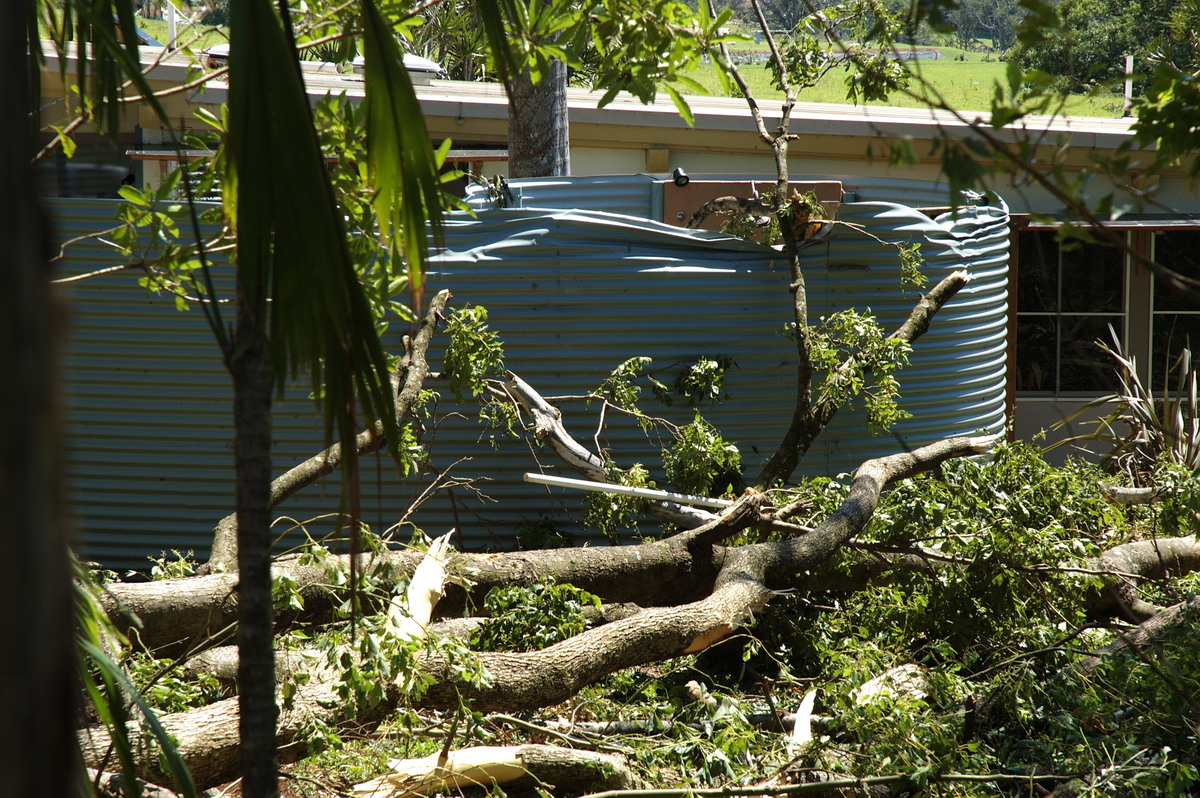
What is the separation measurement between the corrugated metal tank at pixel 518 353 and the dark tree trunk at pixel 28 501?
6500 millimetres

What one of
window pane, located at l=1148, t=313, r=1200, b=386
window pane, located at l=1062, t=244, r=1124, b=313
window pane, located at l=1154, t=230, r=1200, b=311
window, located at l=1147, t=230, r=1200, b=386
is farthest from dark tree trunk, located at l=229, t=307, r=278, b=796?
window pane, located at l=1154, t=230, r=1200, b=311

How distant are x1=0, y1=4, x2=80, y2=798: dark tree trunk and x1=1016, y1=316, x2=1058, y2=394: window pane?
12648 millimetres

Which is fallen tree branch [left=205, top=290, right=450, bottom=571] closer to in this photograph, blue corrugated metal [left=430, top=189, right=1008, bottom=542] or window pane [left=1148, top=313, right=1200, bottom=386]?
blue corrugated metal [left=430, top=189, right=1008, bottom=542]

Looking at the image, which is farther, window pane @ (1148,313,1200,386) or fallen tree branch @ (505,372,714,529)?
window pane @ (1148,313,1200,386)

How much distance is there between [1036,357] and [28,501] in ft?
42.3

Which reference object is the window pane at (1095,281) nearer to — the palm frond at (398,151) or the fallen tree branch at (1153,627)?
the fallen tree branch at (1153,627)

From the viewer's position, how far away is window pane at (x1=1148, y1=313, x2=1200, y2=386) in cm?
1226

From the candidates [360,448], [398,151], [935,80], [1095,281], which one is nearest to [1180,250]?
[1095,281]

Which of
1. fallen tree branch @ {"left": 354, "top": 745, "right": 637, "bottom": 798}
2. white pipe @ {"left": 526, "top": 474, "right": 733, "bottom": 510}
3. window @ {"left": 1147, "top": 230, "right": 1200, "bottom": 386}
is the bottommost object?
fallen tree branch @ {"left": 354, "top": 745, "right": 637, "bottom": 798}

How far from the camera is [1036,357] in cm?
1221

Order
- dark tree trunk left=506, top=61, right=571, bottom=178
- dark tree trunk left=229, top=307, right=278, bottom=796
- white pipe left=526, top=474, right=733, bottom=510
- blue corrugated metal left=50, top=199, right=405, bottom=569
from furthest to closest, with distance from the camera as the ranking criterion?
dark tree trunk left=506, top=61, right=571, bottom=178 < blue corrugated metal left=50, top=199, right=405, bottom=569 < white pipe left=526, top=474, right=733, bottom=510 < dark tree trunk left=229, top=307, right=278, bottom=796

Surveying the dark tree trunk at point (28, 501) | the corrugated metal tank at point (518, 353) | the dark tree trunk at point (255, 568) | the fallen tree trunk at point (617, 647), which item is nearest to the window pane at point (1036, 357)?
the corrugated metal tank at point (518, 353)

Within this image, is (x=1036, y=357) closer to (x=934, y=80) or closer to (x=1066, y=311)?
(x=1066, y=311)

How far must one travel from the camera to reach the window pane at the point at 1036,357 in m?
12.1
